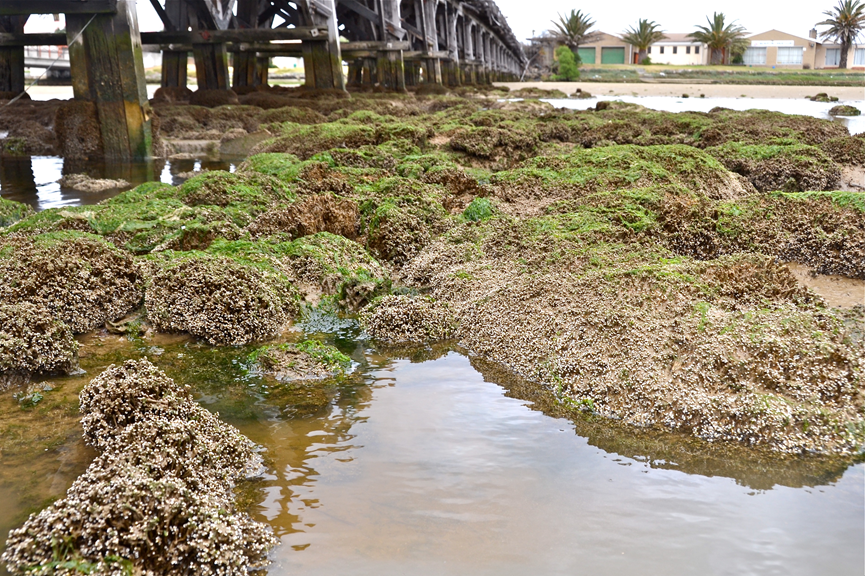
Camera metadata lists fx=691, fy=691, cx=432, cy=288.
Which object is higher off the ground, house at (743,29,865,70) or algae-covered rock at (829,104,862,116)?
house at (743,29,865,70)

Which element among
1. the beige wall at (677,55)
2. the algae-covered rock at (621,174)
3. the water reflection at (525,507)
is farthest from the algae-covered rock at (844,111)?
the beige wall at (677,55)

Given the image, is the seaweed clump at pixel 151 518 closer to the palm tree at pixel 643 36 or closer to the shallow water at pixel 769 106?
the shallow water at pixel 769 106

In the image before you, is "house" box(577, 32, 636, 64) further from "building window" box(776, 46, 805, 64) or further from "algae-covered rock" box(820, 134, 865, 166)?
"algae-covered rock" box(820, 134, 865, 166)

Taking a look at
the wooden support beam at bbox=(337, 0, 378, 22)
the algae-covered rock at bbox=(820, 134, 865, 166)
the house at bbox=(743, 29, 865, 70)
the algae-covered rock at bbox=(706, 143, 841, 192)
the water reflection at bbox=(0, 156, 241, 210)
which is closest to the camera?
the algae-covered rock at bbox=(706, 143, 841, 192)

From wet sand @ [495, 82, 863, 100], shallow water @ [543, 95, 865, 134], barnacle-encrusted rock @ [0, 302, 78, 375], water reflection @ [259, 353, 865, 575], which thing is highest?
wet sand @ [495, 82, 863, 100]

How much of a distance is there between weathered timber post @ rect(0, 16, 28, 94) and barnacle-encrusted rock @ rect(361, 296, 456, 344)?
1808 cm

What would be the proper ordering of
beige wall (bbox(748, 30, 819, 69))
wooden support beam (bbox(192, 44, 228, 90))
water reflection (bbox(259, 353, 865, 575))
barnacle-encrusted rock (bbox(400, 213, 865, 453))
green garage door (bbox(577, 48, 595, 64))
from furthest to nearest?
green garage door (bbox(577, 48, 595, 64)), beige wall (bbox(748, 30, 819, 69)), wooden support beam (bbox(192, 44, 228, 90)), barnacle-encrusted rock (bbox(400, 213, 865, 453)), water reflection (bbox(259, 353, 865, 575))

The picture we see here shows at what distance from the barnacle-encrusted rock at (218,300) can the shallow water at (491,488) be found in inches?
28.6

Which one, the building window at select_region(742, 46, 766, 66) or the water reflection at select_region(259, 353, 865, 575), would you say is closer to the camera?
the water reflection at select_region(259, 353, 865, 575)

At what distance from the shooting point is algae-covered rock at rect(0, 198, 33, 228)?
7.31m

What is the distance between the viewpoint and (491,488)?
297 cm

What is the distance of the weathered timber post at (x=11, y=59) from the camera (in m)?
18.1

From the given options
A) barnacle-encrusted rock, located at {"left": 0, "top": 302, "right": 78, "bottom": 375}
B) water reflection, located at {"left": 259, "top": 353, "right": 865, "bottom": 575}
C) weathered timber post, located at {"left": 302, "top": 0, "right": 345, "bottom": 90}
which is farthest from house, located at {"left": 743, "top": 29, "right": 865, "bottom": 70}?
barnacle-encrusted rock, located at {"left": 0, "top": 302, "right": 78, "bottom": 375}

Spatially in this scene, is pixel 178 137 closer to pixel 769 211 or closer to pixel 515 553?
pixel 769 211
